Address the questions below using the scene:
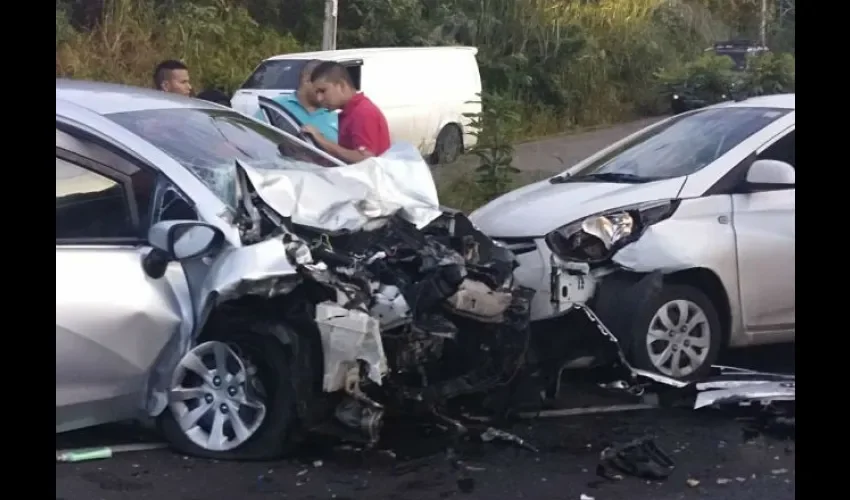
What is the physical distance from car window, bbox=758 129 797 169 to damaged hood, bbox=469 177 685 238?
0.41 metres

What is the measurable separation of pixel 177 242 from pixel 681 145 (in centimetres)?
256

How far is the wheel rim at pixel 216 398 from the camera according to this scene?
424 centimetres

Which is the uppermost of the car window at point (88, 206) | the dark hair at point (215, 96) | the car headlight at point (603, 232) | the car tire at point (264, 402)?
the dark hair at point (215, 96)

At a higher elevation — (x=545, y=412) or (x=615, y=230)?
(x=615, y=230)

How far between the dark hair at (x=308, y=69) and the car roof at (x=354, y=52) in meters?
0.02

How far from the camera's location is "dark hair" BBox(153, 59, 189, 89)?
4801 millimetres

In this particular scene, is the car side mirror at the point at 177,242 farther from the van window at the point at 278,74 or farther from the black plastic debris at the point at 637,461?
the black plastic debris at the point at 637,461

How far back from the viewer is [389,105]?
5.17 metres

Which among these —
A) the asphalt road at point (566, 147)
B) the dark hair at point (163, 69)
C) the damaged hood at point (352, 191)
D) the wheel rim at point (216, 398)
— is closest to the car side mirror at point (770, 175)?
the asphalt road at point (566, 147)

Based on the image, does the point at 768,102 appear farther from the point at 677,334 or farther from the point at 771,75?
the point at 677,334

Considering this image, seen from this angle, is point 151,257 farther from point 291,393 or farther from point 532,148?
point 532,148
